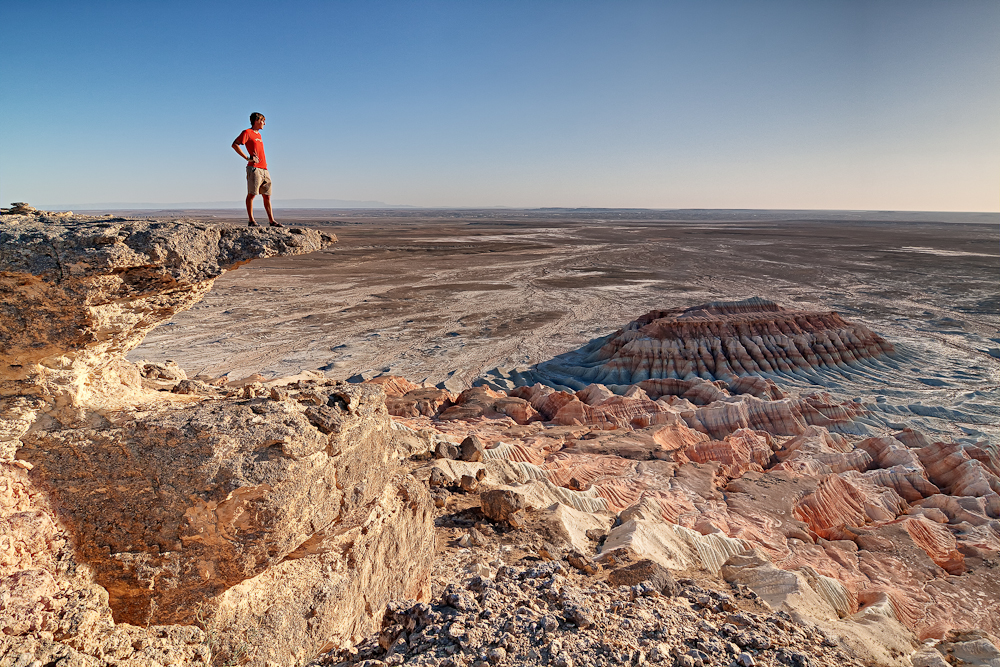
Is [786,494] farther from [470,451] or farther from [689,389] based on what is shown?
[689,389]

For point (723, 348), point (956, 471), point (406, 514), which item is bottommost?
point (956, 471)

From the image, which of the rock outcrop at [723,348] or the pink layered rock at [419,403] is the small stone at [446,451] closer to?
the pink layered rock at [419,403]

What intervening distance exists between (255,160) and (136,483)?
120 inches

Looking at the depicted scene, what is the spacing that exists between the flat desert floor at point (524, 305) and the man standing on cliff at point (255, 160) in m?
0.35

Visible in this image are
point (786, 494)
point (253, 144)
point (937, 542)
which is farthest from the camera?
point (786, 494)

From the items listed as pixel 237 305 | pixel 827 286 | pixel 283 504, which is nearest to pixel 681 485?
pixel 283 504

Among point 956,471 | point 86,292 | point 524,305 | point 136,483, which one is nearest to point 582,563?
point 136,483

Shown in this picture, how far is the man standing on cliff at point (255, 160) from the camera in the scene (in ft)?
15.5

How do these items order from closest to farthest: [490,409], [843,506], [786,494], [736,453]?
1. [843,506]
2. [786,494]
3. [736,453]
4. [490,409]

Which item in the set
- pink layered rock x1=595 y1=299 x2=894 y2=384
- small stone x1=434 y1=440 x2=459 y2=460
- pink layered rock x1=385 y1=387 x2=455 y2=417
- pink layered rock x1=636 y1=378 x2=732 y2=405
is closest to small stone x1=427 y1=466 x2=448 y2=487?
small stone x1=434 y1=440 x2=459 y2=460

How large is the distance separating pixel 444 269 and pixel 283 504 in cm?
4131

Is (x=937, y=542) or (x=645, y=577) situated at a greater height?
(x=645, y=577)

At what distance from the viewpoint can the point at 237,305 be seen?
93.7 feet

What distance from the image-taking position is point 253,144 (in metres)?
4.79
